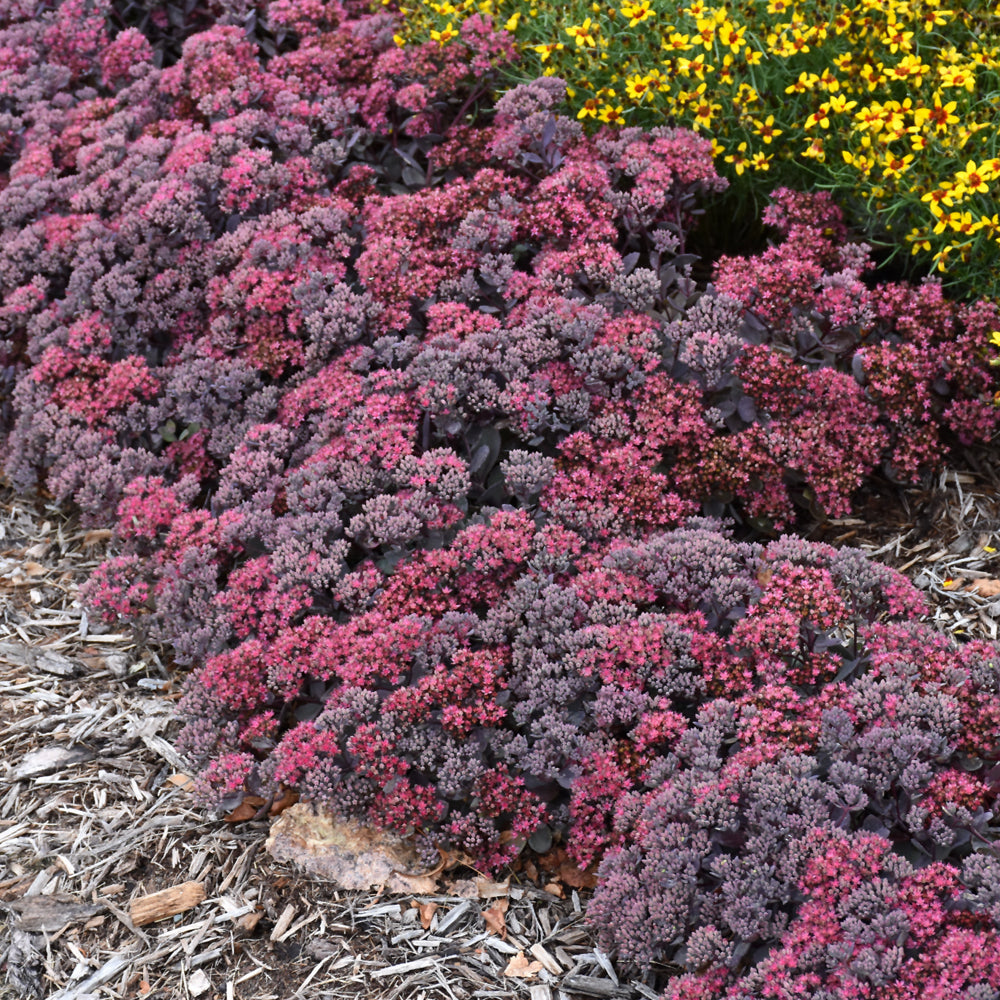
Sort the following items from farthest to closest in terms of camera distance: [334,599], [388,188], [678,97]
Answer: [388,188]
[678,97]
[334,599]

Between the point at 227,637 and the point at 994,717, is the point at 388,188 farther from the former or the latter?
the point at 994,717

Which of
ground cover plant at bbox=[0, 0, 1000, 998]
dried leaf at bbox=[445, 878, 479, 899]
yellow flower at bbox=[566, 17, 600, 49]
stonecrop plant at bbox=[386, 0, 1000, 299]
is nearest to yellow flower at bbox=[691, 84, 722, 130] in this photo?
stonecrop plant at bbox=[386, 0, 1000, 299]

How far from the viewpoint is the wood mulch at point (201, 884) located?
2645 millimetres

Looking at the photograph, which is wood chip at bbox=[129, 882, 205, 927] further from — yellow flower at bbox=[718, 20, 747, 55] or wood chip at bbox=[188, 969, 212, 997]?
yellow flower at bbox=[718, 20, 747, 55]

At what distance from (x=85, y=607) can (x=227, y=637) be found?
68 cm

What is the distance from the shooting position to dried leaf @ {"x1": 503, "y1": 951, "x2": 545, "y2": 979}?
2.62 m

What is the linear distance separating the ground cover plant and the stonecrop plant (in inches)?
7.6

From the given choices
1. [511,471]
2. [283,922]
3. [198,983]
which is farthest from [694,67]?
[198,983]

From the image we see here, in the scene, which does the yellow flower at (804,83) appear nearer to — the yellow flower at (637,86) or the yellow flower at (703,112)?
the yellow flower at (703,112)

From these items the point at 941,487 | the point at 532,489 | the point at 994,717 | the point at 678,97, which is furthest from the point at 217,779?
the point at 678,97

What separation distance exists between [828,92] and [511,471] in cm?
206

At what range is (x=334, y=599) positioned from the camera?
10.8 feet

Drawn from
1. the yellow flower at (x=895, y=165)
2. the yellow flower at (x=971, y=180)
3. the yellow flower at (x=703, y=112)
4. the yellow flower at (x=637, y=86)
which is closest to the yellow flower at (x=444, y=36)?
the yellow flower at (x=637, y=86)

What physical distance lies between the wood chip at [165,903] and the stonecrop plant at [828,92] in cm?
319
